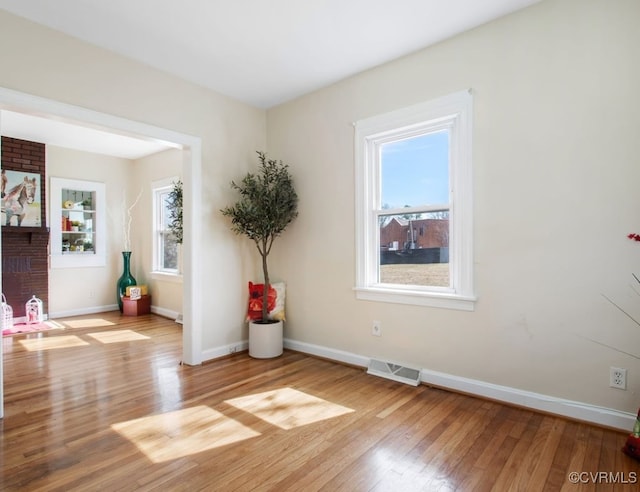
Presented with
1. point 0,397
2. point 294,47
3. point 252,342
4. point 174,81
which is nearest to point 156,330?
point 252,342

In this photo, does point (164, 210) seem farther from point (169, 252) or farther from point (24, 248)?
point (24, 248)

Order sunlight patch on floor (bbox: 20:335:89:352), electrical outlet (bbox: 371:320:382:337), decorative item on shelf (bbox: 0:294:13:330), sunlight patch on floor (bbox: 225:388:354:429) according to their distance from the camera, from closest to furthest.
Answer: sunlight patch on floor (bbox: 225:388:354:429) < electrical outlet (bbox: 371:320:382:337) < sunlight patch on floor (bbox: 20:335:89:352) < decorative item on shelf (bbox: 0:294:13:330)

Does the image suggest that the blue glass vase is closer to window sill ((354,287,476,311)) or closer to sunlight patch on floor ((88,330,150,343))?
sunlight patch on floor ((88,330,150,343))

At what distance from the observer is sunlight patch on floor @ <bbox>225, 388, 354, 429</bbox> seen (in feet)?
7.84

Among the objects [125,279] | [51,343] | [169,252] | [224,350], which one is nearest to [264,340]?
[224,350]

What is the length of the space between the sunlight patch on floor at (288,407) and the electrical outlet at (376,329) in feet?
2.81

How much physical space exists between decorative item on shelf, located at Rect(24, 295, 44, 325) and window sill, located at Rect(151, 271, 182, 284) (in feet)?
5.24

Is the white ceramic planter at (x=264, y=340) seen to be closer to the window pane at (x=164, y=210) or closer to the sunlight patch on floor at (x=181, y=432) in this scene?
the sunlight patch on floor at (x=181, y=432)

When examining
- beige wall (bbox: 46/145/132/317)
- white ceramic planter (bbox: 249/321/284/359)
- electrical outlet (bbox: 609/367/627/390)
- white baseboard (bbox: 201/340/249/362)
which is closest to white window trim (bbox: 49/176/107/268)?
beige wall (bbox: 46/145/132/317)

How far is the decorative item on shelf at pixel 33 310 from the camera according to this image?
5223mm

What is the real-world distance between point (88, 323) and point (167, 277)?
1.27 m

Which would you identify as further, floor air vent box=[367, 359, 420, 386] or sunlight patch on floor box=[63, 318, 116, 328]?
sunlight patch on floor box=[63, 318, 116, 328]

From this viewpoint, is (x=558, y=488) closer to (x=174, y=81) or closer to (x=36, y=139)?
(x=174, y=81)

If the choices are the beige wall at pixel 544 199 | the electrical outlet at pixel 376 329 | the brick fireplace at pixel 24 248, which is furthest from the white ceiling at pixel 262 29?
the brick fireplace at pixel 24 248
